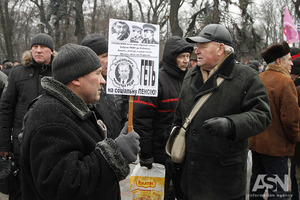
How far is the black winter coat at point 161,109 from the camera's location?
323 centimetres

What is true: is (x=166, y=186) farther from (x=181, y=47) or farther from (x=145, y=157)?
(x=181, y=47)

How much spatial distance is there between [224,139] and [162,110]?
109 cm

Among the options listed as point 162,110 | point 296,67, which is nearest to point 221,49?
point 162,110

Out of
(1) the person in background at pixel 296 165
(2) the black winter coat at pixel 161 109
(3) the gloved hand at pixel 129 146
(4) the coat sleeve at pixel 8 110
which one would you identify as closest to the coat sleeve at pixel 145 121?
(2) the black winter coat at pixel 161 109

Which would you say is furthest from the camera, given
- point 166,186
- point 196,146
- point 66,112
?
point 166,186

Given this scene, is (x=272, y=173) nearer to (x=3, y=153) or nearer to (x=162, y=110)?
(x=162, y=110)

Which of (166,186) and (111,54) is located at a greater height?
(111,54)

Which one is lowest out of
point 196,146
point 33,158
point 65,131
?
point 196,146

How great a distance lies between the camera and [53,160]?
1493 millimetres

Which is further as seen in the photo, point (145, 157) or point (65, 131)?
point (145, 157)

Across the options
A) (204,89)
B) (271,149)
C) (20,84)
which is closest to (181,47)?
(204,89)

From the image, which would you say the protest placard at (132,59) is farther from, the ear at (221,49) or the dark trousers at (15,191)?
the dark trousers at (15,191)

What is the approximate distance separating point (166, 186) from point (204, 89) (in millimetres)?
1569

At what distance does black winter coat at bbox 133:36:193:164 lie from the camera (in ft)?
10.6
